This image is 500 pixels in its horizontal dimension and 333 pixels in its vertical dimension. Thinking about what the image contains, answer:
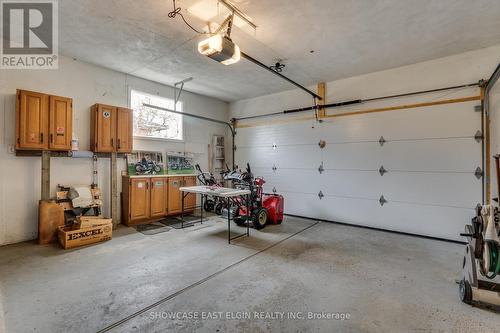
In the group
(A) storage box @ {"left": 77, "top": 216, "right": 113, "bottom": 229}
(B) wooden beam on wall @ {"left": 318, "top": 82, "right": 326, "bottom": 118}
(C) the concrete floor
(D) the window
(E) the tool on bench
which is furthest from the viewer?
(B) wooden beam on wall @ {"left": 318, "top": 82, "right": 326, "bottom": 118}

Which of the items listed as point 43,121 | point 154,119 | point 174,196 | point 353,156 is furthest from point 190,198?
point 353,156

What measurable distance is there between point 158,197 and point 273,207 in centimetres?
277

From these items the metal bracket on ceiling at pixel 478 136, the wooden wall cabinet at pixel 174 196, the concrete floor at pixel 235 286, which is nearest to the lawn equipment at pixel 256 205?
the concrete floor at pixel 235 286

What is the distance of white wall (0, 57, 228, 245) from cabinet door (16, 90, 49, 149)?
37 cm

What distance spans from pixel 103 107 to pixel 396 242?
6376 mm

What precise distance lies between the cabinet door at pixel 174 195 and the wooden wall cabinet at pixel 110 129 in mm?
1265

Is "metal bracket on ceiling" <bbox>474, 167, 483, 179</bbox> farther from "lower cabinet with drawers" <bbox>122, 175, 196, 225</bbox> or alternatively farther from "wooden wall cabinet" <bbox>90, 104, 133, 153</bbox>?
"wooden wall cabinet" <bbox>90, 104, 133, 153</bbox>

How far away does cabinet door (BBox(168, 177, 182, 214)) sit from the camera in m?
5.84

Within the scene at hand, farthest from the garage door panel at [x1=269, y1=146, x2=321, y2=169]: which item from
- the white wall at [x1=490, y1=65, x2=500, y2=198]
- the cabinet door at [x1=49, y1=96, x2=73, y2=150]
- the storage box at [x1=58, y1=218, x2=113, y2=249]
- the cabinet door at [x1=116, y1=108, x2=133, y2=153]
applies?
the cabinet door at [x1=49, y1=96, x2=73, y2=150]

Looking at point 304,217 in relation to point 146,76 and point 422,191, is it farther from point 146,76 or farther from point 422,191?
point 146,76

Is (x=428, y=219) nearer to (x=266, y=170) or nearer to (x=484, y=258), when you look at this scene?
(x=484, y=258)

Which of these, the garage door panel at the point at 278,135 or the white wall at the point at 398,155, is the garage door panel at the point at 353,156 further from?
the garage door panel at the point at 278,135

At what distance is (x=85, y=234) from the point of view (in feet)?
13.2

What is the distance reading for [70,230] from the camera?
13.5 ft
